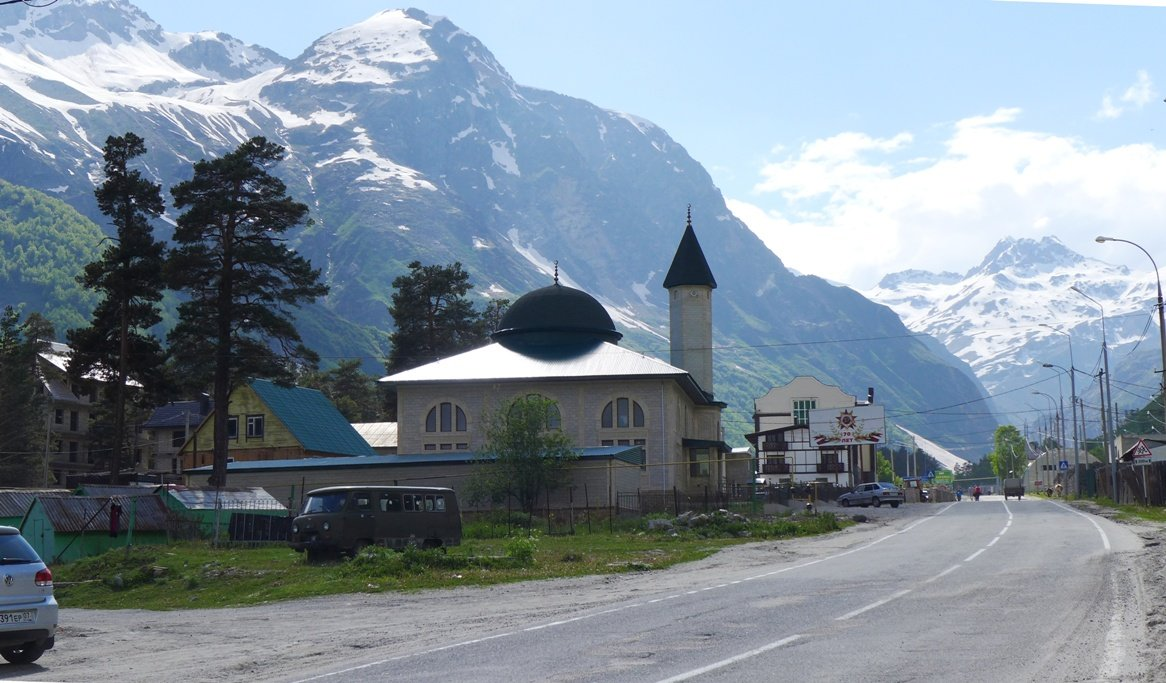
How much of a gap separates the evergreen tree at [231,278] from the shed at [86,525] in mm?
15059

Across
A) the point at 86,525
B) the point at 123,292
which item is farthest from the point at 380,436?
the point at 86,525

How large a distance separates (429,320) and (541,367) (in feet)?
114

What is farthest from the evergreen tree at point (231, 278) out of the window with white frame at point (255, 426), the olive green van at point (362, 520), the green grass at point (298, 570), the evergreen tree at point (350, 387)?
the evergreen tree at point (350, 387)

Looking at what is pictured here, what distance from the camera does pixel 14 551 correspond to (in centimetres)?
1605

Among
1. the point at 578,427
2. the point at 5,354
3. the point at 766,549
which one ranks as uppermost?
the point at 5,354

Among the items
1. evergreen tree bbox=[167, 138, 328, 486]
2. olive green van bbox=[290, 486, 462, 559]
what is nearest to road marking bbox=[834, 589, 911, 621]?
olive green van bbox=[290, 486, 462, 559]

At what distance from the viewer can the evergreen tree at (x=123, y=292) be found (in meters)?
61.3

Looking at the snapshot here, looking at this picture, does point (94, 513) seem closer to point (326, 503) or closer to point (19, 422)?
point (326, 503)

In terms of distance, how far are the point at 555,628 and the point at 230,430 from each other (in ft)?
214

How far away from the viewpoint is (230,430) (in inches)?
3083

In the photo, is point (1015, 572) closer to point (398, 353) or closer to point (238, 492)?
point (238, 492)

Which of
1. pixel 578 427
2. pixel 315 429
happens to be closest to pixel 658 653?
pixel 578 427

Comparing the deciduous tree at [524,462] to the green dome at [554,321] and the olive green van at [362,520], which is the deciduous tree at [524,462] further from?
the olive green van at [362,520]

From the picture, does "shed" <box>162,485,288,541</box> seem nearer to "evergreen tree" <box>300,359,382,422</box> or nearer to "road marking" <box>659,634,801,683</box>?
"road marking" <box>659,634,801,683</box>
